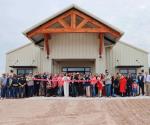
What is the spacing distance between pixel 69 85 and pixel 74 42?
428 centimetres

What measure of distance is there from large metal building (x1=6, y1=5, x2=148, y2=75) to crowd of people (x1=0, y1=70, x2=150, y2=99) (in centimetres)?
323

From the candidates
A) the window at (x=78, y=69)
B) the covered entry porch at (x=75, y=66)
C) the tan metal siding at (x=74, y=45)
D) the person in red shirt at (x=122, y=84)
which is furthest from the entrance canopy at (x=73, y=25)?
the window at (x=78, y=69)

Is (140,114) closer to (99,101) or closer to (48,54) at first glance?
(99,101)

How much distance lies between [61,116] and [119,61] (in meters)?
15.3

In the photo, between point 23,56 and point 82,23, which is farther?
point 23,56

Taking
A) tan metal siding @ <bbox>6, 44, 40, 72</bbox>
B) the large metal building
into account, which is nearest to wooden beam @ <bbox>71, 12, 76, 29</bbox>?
the large metal building

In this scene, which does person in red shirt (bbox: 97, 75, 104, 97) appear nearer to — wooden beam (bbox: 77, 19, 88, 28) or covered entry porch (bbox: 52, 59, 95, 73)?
wooden beam (bbox: 77, 19, 88, 28)

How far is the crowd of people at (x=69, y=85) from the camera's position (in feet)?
66.9

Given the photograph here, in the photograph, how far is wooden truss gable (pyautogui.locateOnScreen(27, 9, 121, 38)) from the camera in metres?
22.3

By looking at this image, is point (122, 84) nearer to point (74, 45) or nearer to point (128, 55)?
point (74, 45)

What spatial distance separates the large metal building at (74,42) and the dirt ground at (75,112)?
18.4 feet

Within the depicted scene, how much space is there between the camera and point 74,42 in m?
23.9

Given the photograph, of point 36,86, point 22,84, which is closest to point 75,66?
point 36,86

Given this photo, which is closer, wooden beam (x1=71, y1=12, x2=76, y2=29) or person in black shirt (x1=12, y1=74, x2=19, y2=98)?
person in black shirt (x1=12, y1=74, x2=19, y2=98)
